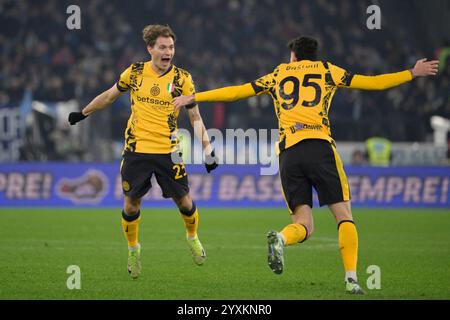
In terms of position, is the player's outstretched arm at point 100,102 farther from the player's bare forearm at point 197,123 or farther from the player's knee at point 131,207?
the player's knee at point 131,207

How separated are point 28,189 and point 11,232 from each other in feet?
19.6

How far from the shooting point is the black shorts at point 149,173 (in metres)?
9.75

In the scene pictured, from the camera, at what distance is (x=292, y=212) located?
8.55 metres

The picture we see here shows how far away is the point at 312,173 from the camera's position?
8.34 meters

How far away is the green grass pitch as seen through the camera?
8531 millimetres

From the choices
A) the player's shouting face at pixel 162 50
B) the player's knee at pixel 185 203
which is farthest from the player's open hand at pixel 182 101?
the player's knee at pixel 185 203

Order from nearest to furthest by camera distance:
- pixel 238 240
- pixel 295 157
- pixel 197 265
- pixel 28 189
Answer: pixel 295 157 < pixel 197 265 < pixel 238 240 < pixel 28 189

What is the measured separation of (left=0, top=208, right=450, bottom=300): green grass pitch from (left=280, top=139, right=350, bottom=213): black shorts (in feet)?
2.71

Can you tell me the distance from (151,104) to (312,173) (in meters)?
2.21

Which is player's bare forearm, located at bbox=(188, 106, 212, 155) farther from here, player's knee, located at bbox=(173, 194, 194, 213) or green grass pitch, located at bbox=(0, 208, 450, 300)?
green grass pitch, located at bbox=(0, 208, 450, 300)

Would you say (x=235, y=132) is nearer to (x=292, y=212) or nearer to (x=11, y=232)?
(x=11, y=232)

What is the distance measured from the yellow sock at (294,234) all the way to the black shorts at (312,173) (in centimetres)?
23

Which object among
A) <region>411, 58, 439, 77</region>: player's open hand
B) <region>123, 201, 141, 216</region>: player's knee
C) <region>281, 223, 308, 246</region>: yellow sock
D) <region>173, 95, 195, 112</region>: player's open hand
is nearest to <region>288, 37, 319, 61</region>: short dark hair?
<region>411, 58, 439, 77</region>: player's open hand

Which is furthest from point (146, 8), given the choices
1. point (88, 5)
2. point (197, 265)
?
point (197, 265)
